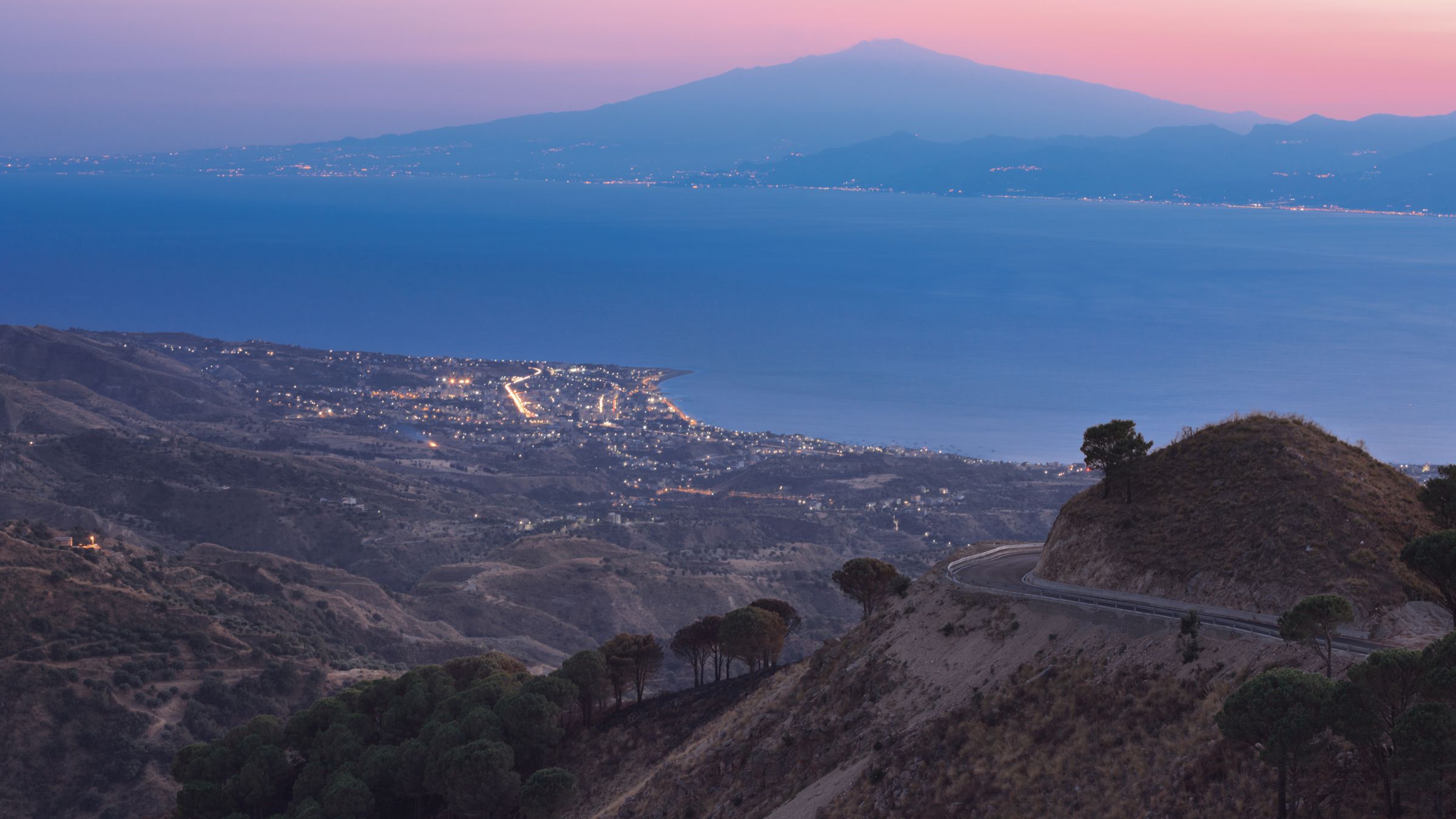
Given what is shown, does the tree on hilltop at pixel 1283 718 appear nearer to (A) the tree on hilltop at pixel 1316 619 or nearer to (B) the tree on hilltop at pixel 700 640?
(A) the tree on hilltop at pixel 1316 619

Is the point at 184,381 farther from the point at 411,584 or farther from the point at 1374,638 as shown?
the point at 1374,638

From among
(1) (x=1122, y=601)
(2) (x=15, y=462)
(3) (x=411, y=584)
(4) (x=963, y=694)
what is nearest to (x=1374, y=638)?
(1) (x=1122, y=601)

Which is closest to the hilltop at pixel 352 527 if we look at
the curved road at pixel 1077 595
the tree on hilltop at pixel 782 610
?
the tree on hilltop at pixel 782 610

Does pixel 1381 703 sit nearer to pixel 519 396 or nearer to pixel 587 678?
pixel 587 678

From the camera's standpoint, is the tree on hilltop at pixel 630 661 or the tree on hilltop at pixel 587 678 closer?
the tree on hilltop at pixel 587 678

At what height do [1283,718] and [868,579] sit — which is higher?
[1283,718]

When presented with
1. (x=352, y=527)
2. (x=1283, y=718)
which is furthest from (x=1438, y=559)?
(x=352, y=527)

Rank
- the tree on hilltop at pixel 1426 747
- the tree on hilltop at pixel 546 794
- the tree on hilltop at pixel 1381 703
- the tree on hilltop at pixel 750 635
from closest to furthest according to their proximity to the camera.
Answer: the tree on hilltop at pixel 1426 747
the tree on hilltop at pixel 1381 703
the tree on hilltop at pixel 546 794
the tree on hilltop at pixel 750 635
